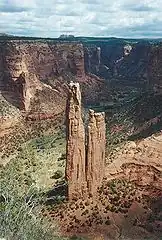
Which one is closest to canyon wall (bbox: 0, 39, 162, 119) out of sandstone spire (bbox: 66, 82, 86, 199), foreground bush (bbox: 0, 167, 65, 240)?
sandstone spire (bbox: 66, 82, 86, 199)

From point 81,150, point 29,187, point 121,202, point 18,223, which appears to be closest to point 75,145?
point 81,150

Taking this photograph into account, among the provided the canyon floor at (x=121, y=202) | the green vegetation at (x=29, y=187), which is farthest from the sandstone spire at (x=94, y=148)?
the green vegetation at (x=29, y=187)

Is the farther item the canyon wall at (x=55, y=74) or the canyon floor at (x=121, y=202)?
the canyon wall at (x=55, y=74)

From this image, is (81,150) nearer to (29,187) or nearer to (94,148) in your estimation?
(94,148)

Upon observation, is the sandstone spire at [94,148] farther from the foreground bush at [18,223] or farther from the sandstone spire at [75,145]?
the foreground bush at [18,223]

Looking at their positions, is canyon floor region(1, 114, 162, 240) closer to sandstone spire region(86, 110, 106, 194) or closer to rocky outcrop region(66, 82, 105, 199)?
rocky outcrop region(66, 82, 105, 199)

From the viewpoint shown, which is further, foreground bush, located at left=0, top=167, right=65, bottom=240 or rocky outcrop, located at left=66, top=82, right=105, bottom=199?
rocky outcrop, located at left=66, top=82, right=105, bottom=199
